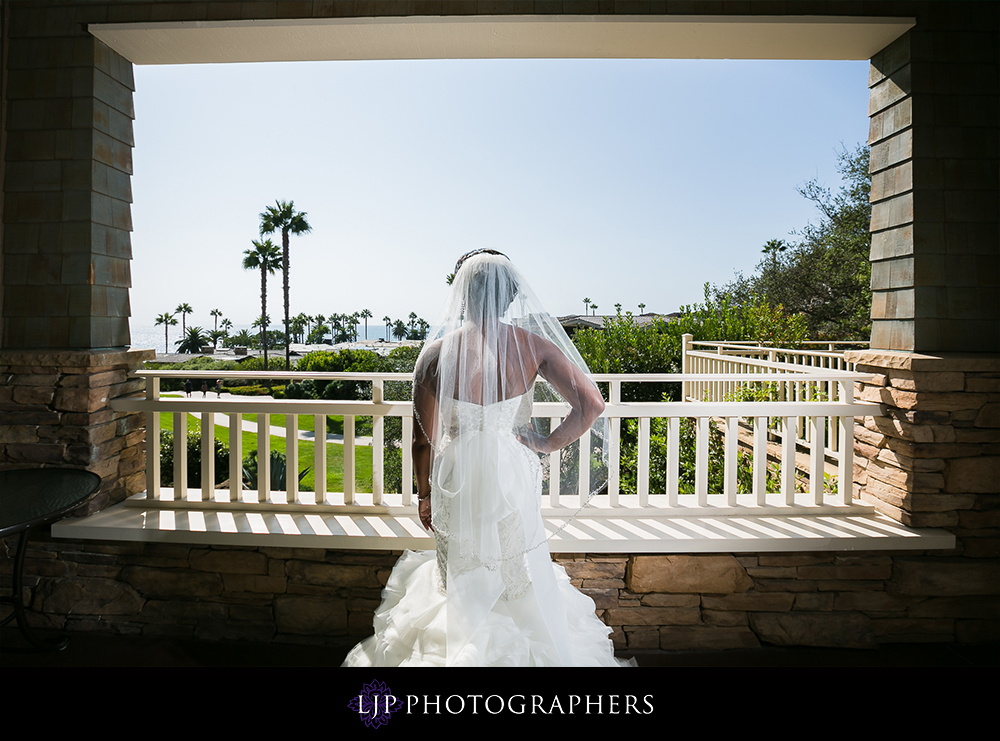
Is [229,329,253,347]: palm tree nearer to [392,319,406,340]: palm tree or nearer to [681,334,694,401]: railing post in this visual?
[392,319,406,340]: palm tree

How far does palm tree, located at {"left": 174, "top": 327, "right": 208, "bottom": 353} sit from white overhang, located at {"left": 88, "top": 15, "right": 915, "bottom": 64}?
2032 cm

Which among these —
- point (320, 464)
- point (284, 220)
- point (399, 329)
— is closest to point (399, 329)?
point (399, 329)

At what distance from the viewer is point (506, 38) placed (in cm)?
238

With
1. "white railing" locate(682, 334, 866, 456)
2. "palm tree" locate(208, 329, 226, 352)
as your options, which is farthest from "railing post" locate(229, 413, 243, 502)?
"palm tree" locate(208, 329, 226, 352)

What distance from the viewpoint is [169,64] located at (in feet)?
8.41

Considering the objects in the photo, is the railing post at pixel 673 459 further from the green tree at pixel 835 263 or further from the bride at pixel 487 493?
the green tree at pixel 835 263

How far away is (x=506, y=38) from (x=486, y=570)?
2.51 m

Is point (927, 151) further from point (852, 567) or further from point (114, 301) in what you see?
point (114, 301)

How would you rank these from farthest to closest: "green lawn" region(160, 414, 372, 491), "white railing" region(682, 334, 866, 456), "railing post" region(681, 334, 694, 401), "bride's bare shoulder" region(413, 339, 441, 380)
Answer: "green lawn" region(160, 414, 372, 491)
"railing post" region(681, 334, 694, 401)
"white railing" region(682, 334, 866, 456)
"bride's bare shoulder" region(413, 339, 441, 380)

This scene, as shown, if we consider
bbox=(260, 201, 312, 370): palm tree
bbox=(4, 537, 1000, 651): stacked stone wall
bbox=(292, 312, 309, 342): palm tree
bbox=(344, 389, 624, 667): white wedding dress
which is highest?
bbox=(260, 201, 312, 370): palm tree

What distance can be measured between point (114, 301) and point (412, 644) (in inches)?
96.9

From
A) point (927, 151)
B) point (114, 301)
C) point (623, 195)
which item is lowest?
point (114, 301)

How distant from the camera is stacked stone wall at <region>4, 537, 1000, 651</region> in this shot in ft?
7.25

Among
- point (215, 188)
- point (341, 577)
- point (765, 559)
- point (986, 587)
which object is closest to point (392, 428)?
point (341, 577)
